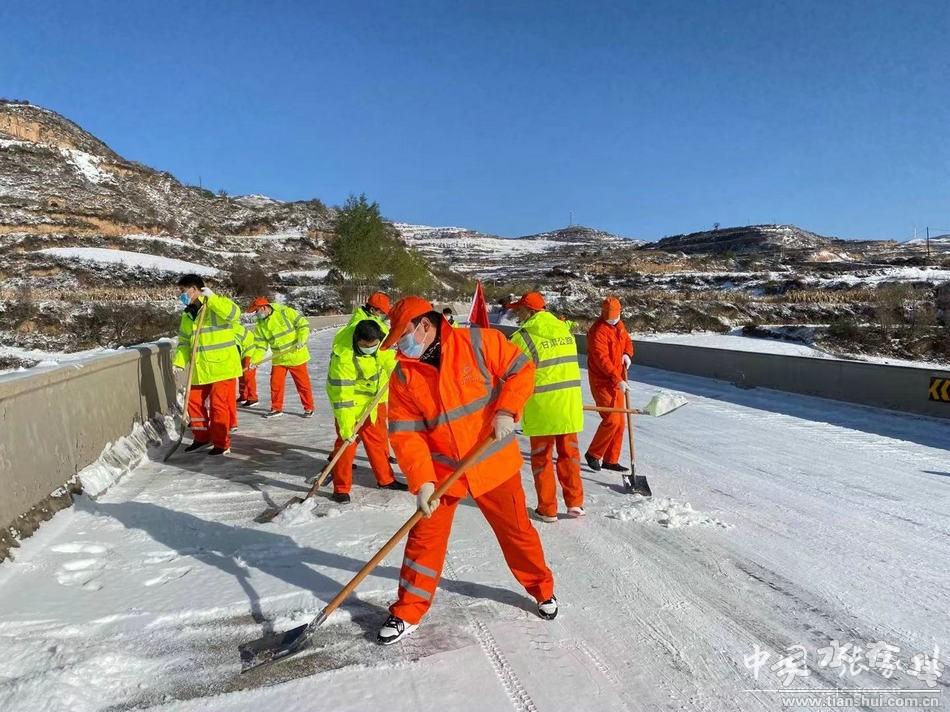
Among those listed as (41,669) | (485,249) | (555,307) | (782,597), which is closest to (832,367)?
(782,597)

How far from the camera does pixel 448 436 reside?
126 inches

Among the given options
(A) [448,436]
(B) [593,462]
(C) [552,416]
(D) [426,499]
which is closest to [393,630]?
(D) [426,499]

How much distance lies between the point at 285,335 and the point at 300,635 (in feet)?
20.8

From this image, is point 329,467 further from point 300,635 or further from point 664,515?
point 664,515

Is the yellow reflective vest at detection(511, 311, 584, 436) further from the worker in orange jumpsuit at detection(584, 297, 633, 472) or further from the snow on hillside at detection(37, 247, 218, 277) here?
the snow on hillside at detection(37, 247, 218, 277)

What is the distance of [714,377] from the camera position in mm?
13086

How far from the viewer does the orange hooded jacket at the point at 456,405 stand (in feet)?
10.3

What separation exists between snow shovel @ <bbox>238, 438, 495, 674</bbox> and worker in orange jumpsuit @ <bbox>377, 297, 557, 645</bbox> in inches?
2.8

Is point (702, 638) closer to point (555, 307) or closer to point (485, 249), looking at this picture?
point (555, 307)

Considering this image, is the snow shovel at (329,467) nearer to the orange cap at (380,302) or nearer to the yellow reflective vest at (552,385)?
the orange cap at (380,302)

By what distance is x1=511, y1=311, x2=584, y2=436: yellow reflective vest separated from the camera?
15.5ft

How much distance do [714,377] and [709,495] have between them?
27.2 feet

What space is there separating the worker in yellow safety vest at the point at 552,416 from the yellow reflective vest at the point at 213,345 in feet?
11.4

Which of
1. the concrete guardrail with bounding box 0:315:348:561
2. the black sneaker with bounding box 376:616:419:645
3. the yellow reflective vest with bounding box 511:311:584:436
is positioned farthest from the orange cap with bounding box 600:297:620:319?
the concrete guardrail with bounding box 0:315:348:561
